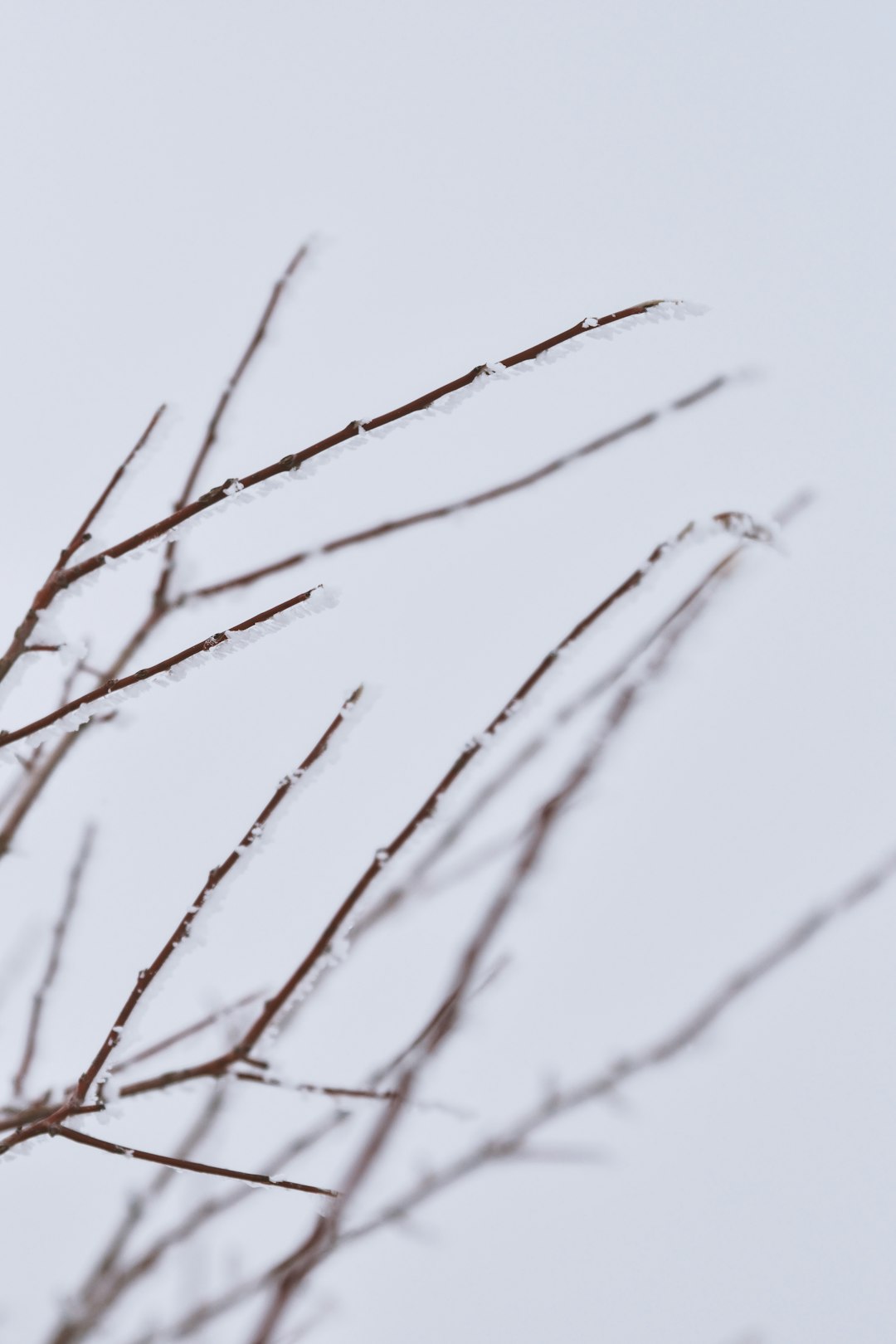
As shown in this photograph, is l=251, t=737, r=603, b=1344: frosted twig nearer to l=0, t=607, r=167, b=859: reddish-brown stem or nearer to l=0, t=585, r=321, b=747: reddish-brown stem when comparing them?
l=0, t=585, r=321, b=747: reddish-brown stem

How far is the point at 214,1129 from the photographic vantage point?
134 centimetres

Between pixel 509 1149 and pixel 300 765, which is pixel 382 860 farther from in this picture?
pixel 509 1149

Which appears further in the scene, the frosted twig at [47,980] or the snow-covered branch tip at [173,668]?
the frosted twig at [47,980]

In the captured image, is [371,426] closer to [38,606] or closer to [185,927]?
[38,606]

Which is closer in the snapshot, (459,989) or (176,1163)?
(176,1163)

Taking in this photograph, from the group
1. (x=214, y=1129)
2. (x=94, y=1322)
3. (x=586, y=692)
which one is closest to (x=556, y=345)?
(x=586, y=692)

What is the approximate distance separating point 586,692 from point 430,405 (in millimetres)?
397

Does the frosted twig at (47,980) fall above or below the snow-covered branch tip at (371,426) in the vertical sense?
above

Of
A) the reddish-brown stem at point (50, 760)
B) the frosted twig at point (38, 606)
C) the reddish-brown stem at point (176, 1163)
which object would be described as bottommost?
the reddish-brown stem at point (176, 1163)

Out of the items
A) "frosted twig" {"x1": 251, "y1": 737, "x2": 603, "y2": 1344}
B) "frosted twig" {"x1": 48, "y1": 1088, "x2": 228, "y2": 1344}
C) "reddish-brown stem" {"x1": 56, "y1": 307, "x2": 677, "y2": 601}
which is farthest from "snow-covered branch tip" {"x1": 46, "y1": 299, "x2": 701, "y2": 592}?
"frosted twig" {"x1": 48, "y1": 1088, "x2": 228, "y2": 1344}

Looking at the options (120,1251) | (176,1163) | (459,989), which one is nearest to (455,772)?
(459,989)

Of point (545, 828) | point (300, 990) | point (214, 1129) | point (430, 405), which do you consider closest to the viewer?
point (430, 405)

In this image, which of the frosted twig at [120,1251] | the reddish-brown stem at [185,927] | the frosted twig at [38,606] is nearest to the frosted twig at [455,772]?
the reddish-brown stem at [185,927]

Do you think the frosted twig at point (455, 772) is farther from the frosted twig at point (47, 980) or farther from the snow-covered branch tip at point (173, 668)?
the frosted twig at point (47, 980)
